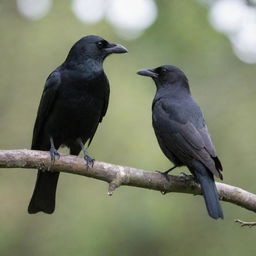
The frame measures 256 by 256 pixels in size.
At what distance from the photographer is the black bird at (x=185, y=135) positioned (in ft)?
21.1

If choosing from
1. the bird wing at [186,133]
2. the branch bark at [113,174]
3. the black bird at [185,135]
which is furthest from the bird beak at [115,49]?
the branch bark at [113,174]

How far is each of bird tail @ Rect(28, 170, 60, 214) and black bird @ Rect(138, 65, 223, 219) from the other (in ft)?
3.94

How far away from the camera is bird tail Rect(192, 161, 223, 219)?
Result: 6.16m

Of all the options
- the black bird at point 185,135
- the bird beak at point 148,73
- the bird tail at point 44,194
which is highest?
the bird beak at point 148,73

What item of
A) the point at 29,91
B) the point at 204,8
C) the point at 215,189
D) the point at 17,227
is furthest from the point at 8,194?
the point at 215,189

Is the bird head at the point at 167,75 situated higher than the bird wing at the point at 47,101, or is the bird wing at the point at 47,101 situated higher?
the bird head at the point at 167,75

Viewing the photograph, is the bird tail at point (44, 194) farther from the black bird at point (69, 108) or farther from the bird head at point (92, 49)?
the bird head at point (92, 49)

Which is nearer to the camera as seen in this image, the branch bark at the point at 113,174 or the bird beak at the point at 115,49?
the branch bark at the point at 113,174

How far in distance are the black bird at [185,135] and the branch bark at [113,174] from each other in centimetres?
14

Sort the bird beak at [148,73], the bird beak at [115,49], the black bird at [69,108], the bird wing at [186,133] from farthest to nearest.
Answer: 1. the bird beak at [148,73]
2. the bird beak at [115,49]
3. the black bird at [69,108]
4. the bird wing at [186,133]

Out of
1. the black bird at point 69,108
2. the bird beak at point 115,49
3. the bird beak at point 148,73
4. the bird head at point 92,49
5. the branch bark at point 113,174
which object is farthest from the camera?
the bird beak at point 148,73

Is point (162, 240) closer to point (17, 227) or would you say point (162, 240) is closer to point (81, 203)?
point (81, 203)

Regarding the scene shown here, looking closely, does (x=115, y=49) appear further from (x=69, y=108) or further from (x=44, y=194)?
(x=44, y=194)

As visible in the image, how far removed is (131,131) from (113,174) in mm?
4434
